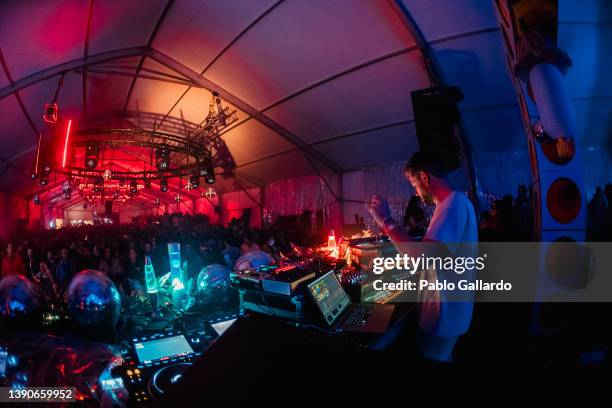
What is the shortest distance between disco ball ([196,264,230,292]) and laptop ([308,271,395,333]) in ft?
6.57

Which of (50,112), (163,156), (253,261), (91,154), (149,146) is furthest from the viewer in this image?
(163,156)

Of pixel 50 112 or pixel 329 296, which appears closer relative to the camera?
pixel 329 296

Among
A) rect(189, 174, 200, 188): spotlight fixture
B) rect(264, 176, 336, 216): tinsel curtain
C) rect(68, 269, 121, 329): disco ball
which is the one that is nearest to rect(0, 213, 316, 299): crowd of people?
rect(68, 269, 121, 329): disco ball

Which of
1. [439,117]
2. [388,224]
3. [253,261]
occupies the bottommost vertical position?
[253,261]

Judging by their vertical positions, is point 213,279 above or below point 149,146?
below

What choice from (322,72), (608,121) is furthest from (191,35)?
(608,121)

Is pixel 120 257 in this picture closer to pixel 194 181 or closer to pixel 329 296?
pixel 194 181

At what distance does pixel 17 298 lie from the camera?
2.51 metres

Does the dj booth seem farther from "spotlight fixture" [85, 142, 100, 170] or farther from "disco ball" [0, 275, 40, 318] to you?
"spotlight fixture" [85, 142, 100, 170]

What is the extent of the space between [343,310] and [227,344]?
1751mm

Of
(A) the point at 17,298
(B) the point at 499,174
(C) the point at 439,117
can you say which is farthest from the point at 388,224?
(B) the point at 499,174

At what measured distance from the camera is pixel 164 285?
4.40 m

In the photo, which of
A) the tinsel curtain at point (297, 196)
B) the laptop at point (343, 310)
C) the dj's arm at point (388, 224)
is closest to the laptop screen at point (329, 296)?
the laptop at point (343, 310)

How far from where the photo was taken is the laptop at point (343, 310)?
6.46 ft
